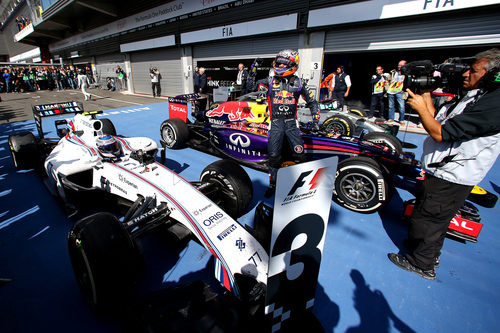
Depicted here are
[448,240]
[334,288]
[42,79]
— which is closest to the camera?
[334,288]

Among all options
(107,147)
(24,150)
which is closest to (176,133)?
(107,147)

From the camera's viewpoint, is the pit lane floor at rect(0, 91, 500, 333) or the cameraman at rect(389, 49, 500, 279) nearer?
the cameraman at rect(389, 49, 500, 279)

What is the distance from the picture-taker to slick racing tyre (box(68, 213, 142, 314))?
5.43ft

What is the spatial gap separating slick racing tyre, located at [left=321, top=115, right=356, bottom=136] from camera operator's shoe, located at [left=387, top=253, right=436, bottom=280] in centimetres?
344

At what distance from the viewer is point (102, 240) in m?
1.70

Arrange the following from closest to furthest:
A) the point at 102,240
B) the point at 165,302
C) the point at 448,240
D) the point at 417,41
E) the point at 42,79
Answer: the point at 165,302
the point at 102,240
the point at 448,240
the point at 417,41
the point at 42,79

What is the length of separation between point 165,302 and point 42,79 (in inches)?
Result: 1070

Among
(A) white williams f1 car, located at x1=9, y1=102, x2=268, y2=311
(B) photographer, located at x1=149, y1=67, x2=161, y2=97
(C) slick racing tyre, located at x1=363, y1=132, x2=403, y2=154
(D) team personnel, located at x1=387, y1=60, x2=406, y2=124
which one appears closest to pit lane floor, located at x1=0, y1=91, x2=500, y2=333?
(A) white williams f1 car, located at x1=9, y1=102, x2=268, y2=311

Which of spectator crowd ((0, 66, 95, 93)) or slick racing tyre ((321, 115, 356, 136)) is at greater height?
spectator crowd ((0, 66, 95, 93))

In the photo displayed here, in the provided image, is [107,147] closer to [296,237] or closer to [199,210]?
[199,210]

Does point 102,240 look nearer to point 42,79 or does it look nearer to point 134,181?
point 134,181

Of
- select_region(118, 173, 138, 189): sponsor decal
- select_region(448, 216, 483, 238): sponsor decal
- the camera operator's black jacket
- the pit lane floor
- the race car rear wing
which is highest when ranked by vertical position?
the camera operator's black jacket

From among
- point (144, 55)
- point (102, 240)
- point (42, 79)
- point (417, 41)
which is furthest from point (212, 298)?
point (42, 79)

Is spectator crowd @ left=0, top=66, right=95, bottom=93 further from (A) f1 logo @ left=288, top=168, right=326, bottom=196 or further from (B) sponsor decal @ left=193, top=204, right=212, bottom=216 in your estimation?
(A) f1 logo @ left=288, top=168, right=326, bottom=196
